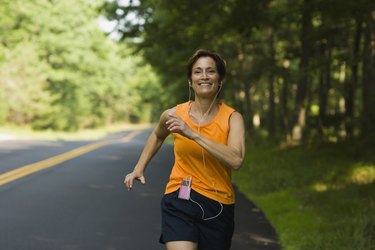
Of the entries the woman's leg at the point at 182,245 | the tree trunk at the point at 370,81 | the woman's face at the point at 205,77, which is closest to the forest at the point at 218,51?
the tree trunk at the point at 370,81

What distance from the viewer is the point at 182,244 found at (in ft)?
10.7

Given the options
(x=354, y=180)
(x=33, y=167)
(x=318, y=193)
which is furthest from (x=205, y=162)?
(x=33, y=167)

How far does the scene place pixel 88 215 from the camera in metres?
8.21

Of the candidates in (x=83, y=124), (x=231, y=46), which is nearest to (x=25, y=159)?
(x=231, y=46)

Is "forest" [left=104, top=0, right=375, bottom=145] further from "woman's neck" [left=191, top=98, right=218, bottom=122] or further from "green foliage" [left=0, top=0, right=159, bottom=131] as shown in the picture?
"green foliage" [left=0, top=0, right=159, bottom=131]

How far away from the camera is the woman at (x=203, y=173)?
3277 millimetres

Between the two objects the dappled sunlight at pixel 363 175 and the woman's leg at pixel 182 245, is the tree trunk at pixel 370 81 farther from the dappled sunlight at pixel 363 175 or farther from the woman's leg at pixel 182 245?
the woman's leg at pixel 182 245

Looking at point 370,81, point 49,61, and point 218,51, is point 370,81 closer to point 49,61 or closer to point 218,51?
point 218,51

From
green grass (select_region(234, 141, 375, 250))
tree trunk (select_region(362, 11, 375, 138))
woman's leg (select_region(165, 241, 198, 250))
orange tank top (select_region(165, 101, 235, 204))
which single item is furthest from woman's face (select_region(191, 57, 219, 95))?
tree trunk (select_region(362, 11, 375, 138))

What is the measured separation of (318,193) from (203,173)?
6.79 meters

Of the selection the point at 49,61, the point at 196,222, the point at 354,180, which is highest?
the point at 49,61

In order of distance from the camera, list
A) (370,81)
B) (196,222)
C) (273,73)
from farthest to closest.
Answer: (273,73), (370,81), (196,222)

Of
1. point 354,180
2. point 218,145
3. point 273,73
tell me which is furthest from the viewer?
point 273,73

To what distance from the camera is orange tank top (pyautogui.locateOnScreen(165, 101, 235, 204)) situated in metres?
3.27
